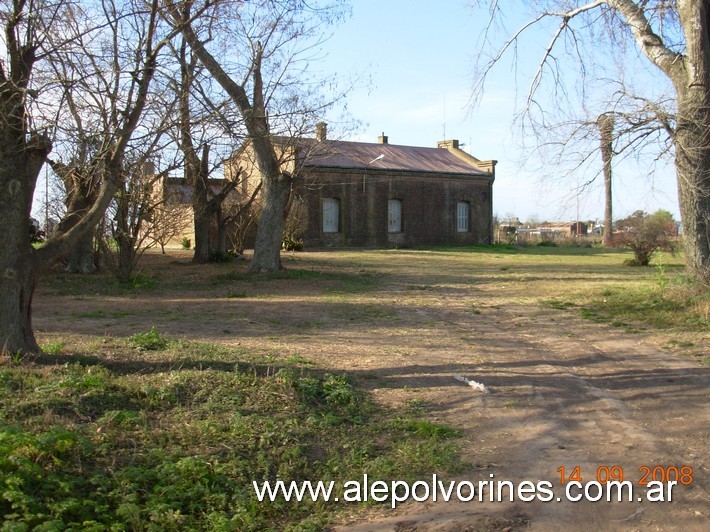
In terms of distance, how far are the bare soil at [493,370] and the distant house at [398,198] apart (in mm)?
19591

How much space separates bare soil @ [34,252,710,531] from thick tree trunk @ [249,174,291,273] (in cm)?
262

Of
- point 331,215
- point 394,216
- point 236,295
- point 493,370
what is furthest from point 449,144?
point 493,370

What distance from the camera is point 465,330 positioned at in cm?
1091

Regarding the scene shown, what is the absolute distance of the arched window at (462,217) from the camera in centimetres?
4231

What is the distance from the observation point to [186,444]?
17.4 feet

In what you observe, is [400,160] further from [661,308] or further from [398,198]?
[661,308]

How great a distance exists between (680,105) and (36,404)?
11.5m

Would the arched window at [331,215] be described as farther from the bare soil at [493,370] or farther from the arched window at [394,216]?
the bare soil at [493,370]

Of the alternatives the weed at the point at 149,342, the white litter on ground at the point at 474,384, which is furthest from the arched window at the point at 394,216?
the white litter on ground at the point at 474,384

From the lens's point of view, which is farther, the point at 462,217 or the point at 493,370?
the point at 462,217

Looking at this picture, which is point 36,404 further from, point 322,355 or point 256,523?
point 322,355

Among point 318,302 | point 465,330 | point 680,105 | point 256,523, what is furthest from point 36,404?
point 680,105

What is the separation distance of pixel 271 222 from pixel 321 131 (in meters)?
2.86

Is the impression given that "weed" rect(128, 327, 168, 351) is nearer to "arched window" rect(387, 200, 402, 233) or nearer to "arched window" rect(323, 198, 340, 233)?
"arched window" rect(323, 198, 340, 233)
